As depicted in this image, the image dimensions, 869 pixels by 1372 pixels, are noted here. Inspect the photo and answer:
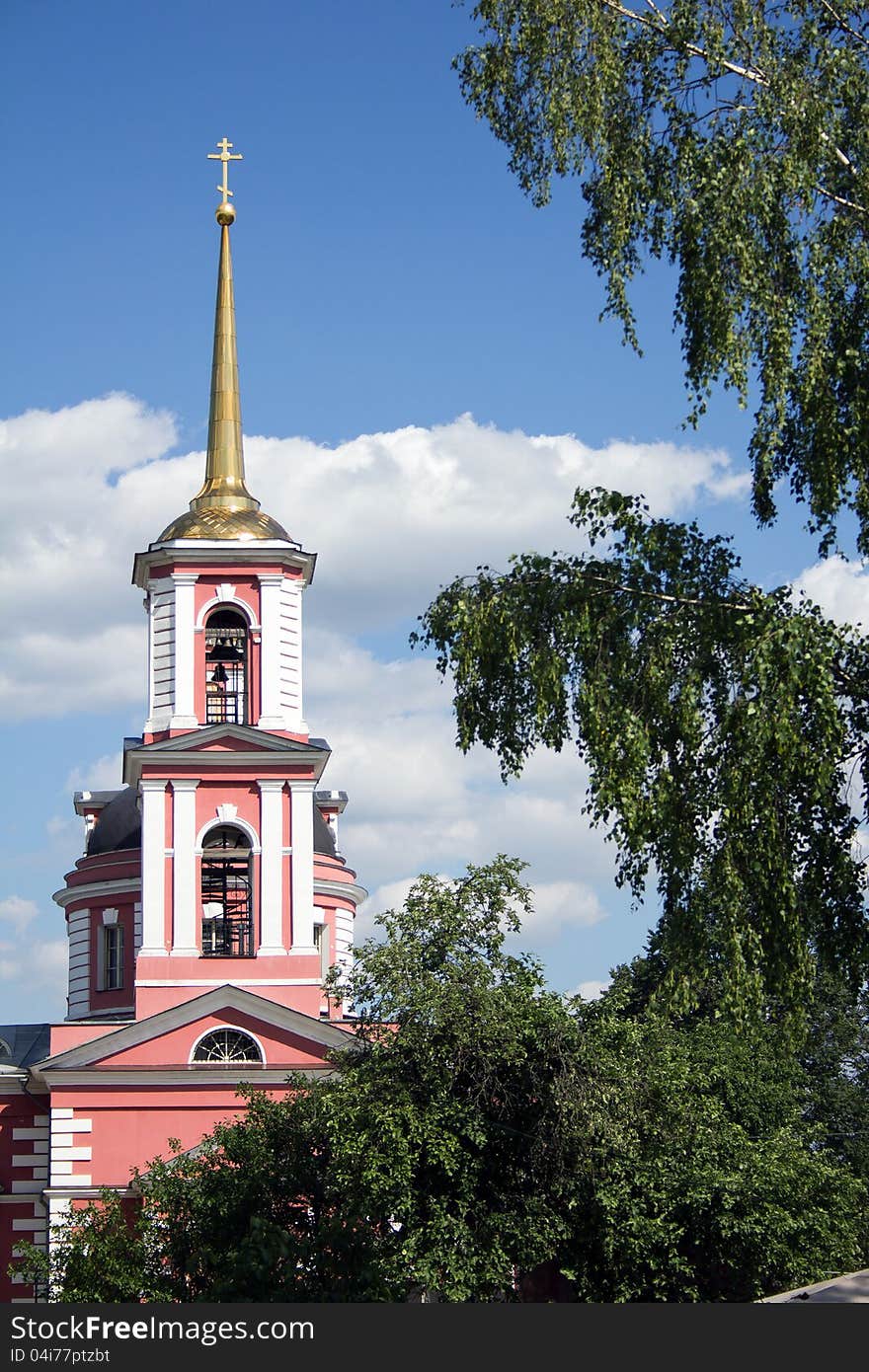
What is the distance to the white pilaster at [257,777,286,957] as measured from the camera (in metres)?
31.0

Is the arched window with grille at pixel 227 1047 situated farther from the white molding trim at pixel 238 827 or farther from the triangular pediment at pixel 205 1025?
the white molding trim at pixel 238 827

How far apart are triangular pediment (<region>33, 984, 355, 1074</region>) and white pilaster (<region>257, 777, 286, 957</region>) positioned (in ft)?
3.79

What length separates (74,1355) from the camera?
14531 millimetres

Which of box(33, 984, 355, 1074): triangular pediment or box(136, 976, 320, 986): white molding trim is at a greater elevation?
box(136, 976, 320, 986): white molding trim

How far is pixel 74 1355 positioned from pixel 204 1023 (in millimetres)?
15671

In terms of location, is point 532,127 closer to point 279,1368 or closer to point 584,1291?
point 279,1368

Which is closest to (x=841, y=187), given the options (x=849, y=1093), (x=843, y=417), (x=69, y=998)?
(x=843, y=417)

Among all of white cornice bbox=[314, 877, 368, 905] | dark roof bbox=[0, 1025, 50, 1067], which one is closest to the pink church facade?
dark roof bbox=[0, 1025, 50, 1067]

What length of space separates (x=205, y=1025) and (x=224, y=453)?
10933 millimetres

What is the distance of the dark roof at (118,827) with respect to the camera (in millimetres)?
39906

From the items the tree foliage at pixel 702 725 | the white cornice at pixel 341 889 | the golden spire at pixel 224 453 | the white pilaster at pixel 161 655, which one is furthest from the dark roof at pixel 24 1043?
the tree foliage at pixel 702 725

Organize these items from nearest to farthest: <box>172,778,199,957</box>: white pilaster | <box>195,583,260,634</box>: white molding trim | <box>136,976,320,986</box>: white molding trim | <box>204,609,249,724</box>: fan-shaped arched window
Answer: <box>136,976,320,986</box>: white molding trim
<box>172,778,199,957</box>: white pilaster
<box>195,583,260,634</box>: white molding trim
<box>204,609,249,724</box>: fan-shaped arched window

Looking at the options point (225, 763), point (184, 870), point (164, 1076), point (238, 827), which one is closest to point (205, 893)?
point (184, 870)

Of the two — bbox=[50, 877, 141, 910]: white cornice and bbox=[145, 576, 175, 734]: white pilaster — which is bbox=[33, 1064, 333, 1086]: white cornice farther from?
bbox=[50, 877, 141, 910]: white cornice
